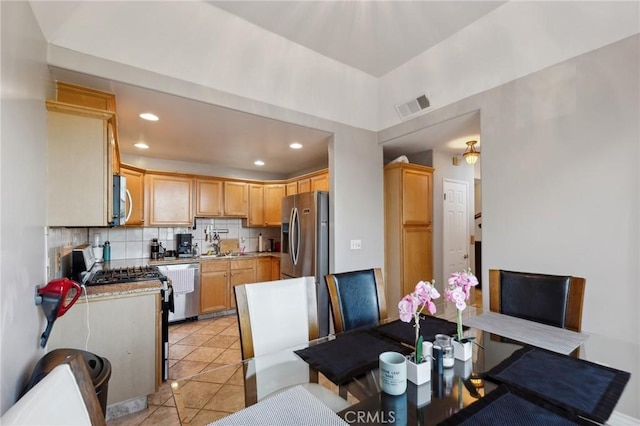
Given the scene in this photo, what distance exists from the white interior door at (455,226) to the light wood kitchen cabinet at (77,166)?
12.6 feet

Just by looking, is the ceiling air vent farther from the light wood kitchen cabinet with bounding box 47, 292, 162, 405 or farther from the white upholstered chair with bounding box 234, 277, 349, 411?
the light wood kitchen cabinet with bounding box 47, 292, 162, 405

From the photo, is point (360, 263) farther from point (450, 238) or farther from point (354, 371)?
point (354, 371)

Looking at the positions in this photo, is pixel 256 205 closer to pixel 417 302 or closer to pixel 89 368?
pixel 89 368

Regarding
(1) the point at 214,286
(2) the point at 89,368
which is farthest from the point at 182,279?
(2) the point at 89,368

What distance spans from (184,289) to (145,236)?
114 centimetres

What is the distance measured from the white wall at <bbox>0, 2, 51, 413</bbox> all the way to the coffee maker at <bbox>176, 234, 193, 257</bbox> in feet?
9.23

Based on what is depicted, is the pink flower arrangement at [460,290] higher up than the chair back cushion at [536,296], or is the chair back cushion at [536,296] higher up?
the pink flower arrangement at [460,290]

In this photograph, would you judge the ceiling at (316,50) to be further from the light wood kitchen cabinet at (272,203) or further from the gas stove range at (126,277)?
the gas stove range at (126,277)

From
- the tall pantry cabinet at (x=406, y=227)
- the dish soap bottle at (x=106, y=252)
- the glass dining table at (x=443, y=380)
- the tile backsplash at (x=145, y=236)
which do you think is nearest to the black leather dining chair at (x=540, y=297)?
the glass dining table at (x=443, y=380)

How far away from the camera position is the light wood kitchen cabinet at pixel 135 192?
3.78 meters

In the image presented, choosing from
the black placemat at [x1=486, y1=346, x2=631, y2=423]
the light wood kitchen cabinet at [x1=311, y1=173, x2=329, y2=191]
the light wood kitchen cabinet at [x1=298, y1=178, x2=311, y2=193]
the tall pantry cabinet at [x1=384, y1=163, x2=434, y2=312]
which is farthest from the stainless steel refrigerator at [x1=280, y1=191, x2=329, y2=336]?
the black placemat at [x1=486, y1=346, x2=631, y2=423]

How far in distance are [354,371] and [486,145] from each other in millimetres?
2185

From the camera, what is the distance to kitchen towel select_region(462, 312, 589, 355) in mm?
1322

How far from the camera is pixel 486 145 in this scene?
2.42 m
